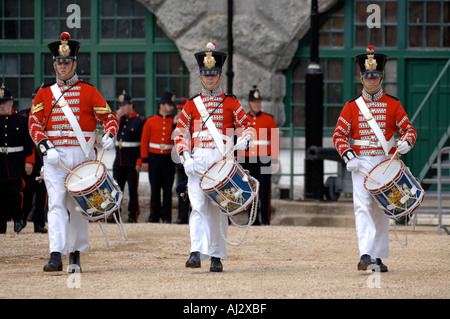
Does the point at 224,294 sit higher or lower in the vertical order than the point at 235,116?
lower

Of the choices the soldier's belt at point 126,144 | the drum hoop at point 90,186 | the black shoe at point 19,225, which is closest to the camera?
the drum hoop at point 90,186

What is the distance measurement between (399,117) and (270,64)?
7307 millimetres

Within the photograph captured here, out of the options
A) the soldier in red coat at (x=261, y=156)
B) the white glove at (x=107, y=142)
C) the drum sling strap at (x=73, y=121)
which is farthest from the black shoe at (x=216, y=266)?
the soldier in red coat at (x=261, y=156)

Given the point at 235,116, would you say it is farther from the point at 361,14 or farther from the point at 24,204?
the point at 361,14

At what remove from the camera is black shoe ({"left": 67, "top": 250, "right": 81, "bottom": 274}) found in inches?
350

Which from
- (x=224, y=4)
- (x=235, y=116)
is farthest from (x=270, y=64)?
(x=235, y=116)

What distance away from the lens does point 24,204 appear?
13.1 metres

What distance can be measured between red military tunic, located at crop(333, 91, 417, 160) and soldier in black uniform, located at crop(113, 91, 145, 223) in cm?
597

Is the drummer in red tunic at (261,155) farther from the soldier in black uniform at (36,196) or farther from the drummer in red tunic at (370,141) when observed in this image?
the drummer in red tunic at (370,141)

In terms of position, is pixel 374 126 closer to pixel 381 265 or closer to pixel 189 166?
pixel 381 265

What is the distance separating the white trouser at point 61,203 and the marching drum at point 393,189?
253cm

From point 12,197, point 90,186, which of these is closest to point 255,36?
point 12,197

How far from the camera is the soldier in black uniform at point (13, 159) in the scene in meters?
12.9

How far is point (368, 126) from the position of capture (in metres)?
9.18
